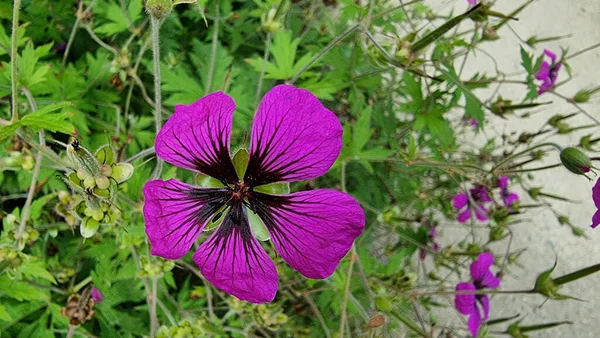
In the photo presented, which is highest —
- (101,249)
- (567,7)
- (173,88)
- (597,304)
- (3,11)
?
(3,11)

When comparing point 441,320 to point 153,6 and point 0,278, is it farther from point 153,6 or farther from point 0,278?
point 153,6

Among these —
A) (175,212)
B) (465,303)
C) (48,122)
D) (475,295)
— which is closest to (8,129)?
(48,122)

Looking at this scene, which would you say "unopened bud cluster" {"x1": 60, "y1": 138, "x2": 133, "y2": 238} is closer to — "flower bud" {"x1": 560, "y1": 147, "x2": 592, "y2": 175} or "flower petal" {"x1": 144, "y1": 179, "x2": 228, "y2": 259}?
"flower petal" {"x1": 144, "y1": 179, "x2": 228, "y2": 259}

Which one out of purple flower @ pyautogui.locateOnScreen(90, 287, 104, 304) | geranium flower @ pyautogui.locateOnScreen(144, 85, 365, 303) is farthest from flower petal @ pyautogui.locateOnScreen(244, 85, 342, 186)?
purple flower @ pyautogui.locateOnScreen(90, 287, 104, 304)

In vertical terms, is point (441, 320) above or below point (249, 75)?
below

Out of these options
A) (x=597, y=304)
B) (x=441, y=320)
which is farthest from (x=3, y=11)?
(x=597, y=304)

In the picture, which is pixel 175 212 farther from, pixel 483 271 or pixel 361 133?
pixel 483 271
